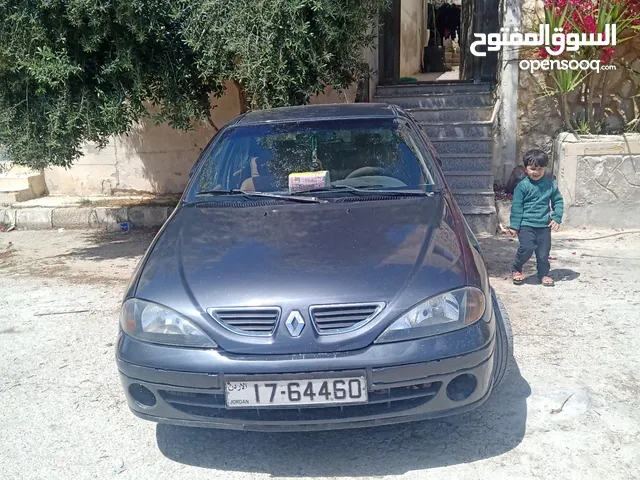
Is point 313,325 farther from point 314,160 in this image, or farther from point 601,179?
point 601,179

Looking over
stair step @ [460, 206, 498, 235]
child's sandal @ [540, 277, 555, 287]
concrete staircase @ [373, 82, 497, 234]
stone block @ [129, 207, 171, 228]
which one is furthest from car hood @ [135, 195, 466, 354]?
stone block @ [129, 207, 171, 228]

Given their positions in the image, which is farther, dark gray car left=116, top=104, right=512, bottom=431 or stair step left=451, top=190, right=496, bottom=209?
stair step left=451, top=190, right=496, bottom=209

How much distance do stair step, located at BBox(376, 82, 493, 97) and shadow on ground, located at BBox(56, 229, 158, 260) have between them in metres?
3.95

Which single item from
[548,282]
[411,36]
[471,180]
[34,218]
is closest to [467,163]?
[471,180]

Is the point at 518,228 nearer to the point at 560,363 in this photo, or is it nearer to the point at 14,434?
the point at 560,363

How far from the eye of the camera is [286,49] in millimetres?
5027

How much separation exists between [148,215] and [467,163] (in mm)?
3974

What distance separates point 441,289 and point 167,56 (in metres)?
4.04

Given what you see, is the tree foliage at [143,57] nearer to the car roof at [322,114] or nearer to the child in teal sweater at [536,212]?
the car roof at [322,114]

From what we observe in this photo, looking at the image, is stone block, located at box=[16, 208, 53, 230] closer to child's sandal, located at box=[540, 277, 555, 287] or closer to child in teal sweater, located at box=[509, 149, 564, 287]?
child in teal sweater, located at box=[509, 149, 564, 287]

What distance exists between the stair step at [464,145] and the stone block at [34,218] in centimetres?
503

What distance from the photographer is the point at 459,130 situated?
299 inches

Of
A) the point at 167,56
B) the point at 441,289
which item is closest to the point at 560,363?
the point at 441,289

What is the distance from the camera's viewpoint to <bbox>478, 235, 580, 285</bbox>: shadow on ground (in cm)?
525
